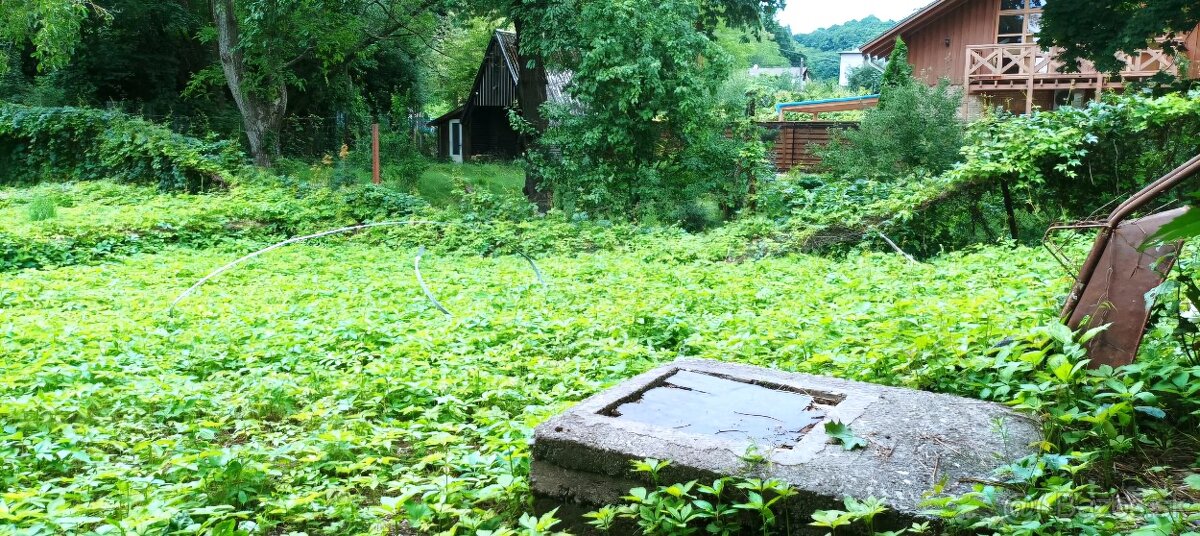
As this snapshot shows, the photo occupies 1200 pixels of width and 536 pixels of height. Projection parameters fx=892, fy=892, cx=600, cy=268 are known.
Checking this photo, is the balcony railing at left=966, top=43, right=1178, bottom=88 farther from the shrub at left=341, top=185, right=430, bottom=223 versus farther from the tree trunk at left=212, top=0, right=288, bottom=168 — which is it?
the tree trunk at left=212, top=0, right=288, bottom=168

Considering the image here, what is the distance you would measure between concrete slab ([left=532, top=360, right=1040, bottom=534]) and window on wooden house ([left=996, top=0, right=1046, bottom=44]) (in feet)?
83.4

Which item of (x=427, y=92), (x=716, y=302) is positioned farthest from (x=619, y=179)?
(x=427, y=92)

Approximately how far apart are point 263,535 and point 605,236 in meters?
9.90

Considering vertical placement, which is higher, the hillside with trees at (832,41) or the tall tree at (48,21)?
the hillside with trees at (832,41)

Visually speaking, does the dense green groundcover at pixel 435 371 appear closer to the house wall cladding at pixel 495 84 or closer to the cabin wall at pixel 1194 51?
the cabin wall at pixel 1194 51

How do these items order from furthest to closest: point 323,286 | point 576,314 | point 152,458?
point 323,286 → point 576,314 → point 152,458

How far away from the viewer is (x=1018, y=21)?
25.9 m

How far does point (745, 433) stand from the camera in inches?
127

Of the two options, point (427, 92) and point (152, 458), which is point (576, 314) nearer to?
point (152, 458)

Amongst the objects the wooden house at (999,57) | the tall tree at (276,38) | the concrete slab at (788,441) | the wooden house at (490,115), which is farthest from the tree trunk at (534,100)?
the wooden house at (490,115)

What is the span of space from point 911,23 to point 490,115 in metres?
Result: 16.2

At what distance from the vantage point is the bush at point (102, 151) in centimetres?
1809

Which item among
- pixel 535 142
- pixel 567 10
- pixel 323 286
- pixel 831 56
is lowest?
pixel 323 286

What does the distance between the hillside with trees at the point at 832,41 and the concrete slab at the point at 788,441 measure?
9059cm
